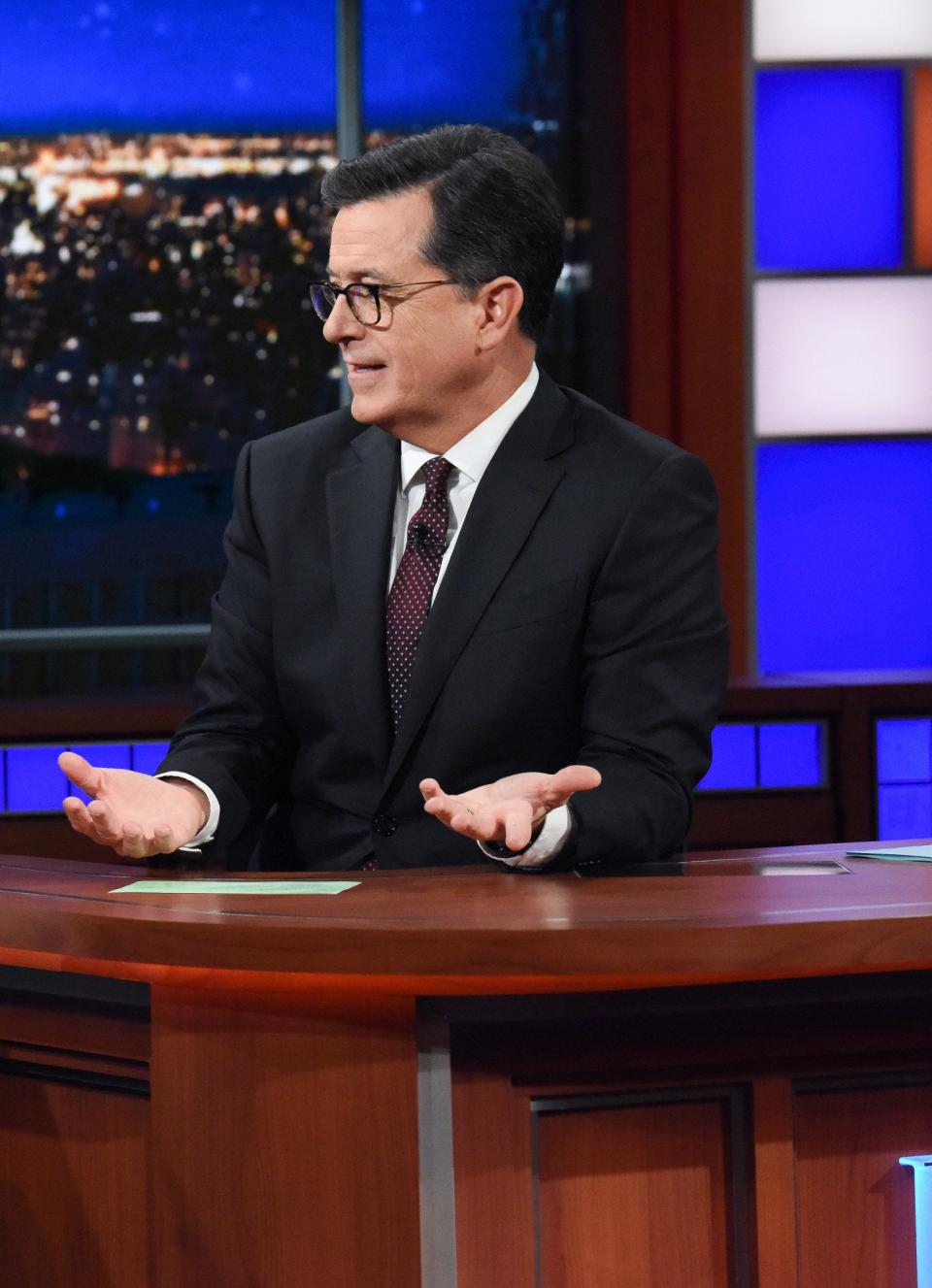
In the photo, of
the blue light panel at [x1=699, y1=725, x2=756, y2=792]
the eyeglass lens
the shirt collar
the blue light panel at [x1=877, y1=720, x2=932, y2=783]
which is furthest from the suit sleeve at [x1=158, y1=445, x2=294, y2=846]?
the blue light panel at [x1=877, y1=720, x2=932, y2=783]

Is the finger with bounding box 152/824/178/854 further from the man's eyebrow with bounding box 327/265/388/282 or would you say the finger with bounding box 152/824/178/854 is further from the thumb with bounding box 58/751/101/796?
the man's eyebrow with bounding box 327/265/388/282

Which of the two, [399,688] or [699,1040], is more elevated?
[399,688]

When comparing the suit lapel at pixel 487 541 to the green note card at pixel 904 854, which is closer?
the green note card at pixel 904 854

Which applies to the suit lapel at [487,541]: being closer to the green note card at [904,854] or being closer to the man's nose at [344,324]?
the man's nose at [344,324]

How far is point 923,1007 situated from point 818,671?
273cm

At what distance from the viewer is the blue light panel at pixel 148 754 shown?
11.8 feet

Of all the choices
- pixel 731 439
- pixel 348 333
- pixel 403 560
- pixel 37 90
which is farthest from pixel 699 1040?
pixel 37 90

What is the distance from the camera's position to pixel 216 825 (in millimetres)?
1833

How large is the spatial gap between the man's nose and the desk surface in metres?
0.72

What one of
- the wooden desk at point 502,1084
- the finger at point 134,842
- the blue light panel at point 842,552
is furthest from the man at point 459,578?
the blue light panel at point 842,552

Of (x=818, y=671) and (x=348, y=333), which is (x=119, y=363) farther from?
(x=348, y=333)

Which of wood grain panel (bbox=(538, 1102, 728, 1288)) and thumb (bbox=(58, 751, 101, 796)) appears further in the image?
thumb (bbox=(58, 751, 101, 796))

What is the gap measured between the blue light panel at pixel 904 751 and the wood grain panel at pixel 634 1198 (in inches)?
98.5

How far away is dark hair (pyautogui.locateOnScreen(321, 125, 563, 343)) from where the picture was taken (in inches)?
74.3
